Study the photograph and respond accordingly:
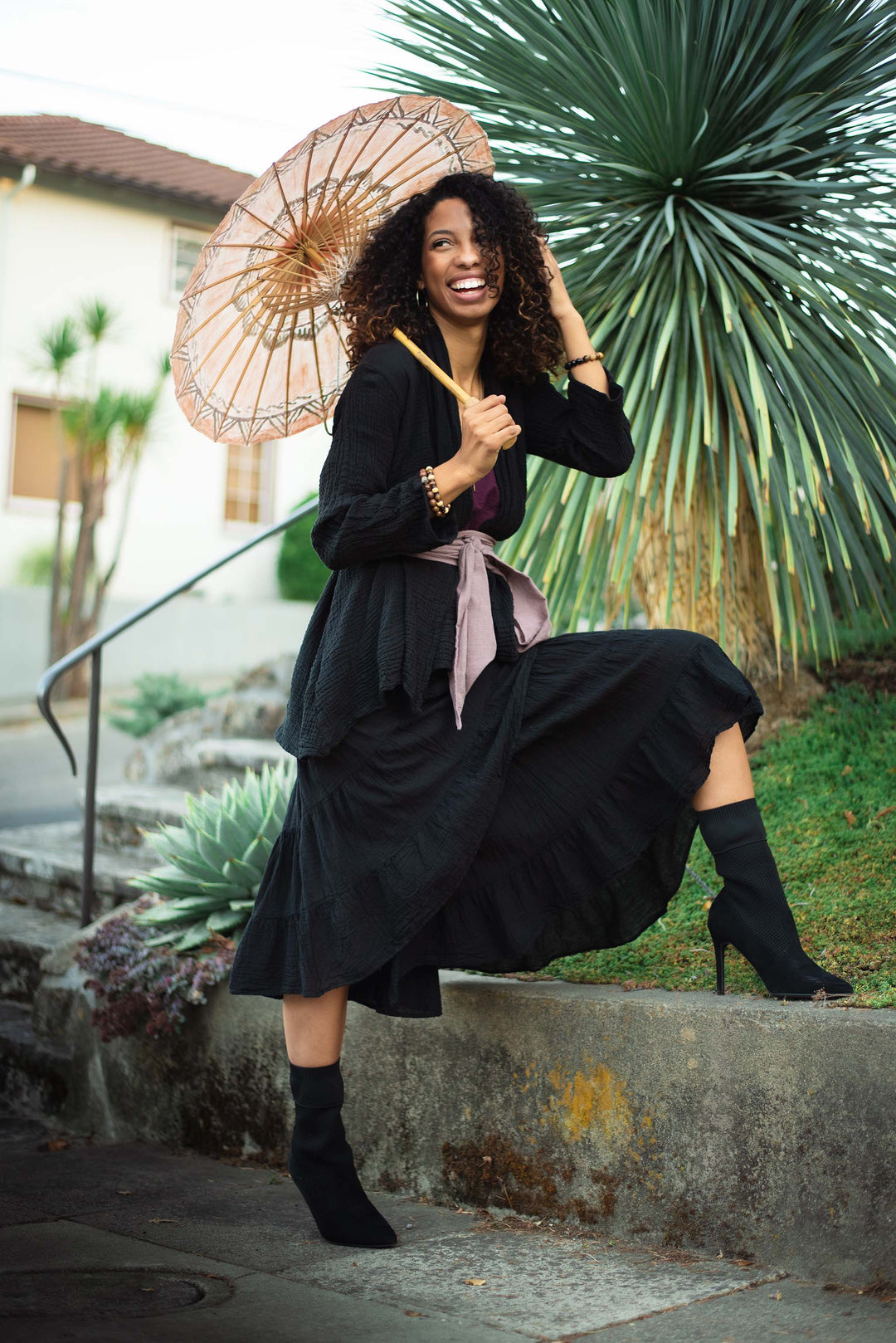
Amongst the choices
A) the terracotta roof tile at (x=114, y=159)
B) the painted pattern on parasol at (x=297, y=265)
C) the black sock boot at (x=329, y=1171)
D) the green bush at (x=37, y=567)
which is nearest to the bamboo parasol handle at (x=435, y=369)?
the painted pattern on parasol at (x=297, y=265)

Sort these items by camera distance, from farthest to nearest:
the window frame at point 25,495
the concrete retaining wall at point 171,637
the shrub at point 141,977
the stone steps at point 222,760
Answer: the window frame at point 25,495
the concrete retaining wall at point 171,637
the stone steps at point 222,760
the shrub at point 141,977

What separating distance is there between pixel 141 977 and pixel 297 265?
1.85m

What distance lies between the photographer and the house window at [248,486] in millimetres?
16578

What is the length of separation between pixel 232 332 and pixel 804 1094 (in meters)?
1.83

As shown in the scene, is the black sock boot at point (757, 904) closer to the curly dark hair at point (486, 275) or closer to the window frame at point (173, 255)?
the curly dark hair at point (486, 275)

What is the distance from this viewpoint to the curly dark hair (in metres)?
2.45

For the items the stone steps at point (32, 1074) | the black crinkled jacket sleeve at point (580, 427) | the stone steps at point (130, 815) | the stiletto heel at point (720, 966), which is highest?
the black crinkled jacket sleeve at point (580, 427)

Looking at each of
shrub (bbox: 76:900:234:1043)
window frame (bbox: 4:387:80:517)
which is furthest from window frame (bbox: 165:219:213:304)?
shrub (bbox: 76:900:234:1043)

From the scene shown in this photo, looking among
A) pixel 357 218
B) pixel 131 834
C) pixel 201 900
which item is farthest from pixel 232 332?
pixel 131 834

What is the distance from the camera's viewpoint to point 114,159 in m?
16.1

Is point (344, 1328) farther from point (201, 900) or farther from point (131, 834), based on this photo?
point (131, 834)

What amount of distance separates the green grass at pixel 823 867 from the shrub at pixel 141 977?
912mm

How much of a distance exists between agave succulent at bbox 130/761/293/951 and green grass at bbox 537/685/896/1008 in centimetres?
94

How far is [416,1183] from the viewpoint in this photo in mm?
2664
